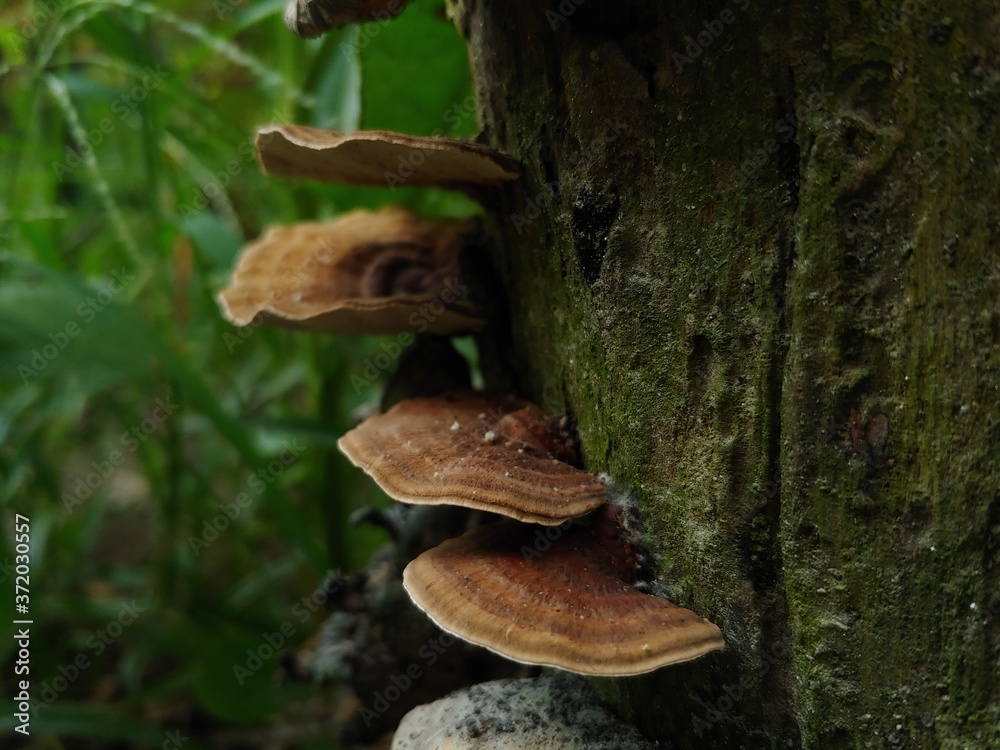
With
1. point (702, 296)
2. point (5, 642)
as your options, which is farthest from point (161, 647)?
point (702, 296)

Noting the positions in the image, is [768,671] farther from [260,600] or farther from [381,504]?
[260,600]

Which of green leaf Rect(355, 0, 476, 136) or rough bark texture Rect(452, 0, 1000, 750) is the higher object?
green leaf Rect(355, 0, 476, 136)

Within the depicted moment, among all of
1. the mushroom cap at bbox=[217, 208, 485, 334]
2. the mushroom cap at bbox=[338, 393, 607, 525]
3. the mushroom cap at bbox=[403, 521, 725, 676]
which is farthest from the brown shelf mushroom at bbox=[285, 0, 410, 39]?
the mushroom cap at bbox=[403, 521, 725, 676]

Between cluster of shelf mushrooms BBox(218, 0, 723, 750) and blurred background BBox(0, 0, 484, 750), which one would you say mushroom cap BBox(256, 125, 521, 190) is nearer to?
cluster of shelf mushrooms BBox(218, 0, 723, 750)

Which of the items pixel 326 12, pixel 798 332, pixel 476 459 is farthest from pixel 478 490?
pixel 326 12

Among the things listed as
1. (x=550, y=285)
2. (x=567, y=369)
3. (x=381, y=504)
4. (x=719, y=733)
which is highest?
(x=550, y=285)

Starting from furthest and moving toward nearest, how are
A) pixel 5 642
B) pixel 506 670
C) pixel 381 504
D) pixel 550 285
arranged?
pixel 381 504 → pixel 5 642 → pixel 506 670 → pixel 550 285

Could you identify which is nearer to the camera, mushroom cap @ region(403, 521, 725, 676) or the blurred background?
mushroom cap @ region(403, 521, 725, 676)

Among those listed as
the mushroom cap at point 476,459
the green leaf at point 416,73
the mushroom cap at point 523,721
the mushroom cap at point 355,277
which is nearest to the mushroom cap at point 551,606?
the mushroom cap at point 476,459
